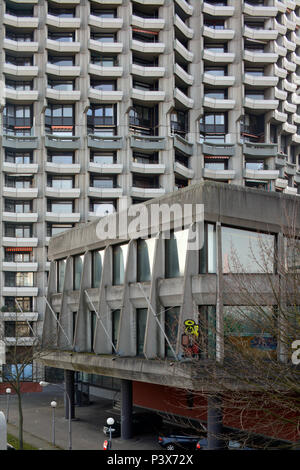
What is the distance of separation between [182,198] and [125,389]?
39.9 ft

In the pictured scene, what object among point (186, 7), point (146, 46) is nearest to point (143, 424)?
point (146, 46)

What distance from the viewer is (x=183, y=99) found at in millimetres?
67062

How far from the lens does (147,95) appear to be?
215 feet

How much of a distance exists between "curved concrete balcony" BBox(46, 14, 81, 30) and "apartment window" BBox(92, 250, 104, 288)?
3598 cm

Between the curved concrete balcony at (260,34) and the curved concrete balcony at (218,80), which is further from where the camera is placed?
the curved concrete balcony at (260,34)

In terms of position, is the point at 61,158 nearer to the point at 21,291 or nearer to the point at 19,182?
the point at 19,182

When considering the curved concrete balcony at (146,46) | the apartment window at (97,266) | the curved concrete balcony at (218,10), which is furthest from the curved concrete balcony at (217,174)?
the apartment window at (97,266)

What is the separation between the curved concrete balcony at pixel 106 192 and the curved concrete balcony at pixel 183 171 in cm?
678

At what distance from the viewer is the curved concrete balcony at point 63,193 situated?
207ft

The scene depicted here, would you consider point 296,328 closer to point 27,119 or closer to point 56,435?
point 56,435

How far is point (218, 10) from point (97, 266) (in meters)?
44.5

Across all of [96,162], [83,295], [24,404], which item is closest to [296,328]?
[83,295]

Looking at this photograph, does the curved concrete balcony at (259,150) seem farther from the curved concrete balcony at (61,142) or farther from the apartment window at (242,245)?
the apartment window at (242,245)

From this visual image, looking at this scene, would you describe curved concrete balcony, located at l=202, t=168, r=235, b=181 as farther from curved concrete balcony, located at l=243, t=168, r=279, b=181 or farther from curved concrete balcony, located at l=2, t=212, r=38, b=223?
curved concrete balcony, located at l=2, t=212, r=38, b=223
